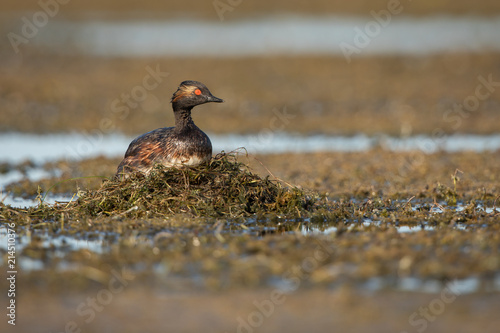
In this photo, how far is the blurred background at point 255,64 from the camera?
19156 millimetres

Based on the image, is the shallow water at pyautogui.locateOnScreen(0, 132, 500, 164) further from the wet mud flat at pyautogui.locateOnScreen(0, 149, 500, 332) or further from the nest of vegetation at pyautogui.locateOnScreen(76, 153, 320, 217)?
the nest of vegetation at pyautogui.locateOnScreen(76, 153, 320, 217)

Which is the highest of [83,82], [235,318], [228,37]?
[228,37]

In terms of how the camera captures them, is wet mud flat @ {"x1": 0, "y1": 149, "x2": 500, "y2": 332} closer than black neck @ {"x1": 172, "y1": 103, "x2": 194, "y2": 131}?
Yes

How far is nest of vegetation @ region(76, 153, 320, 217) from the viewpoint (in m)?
→ 9.45

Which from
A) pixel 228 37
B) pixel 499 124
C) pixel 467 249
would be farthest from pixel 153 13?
pixel 467 249

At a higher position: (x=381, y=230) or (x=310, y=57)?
(x=310, y=57)

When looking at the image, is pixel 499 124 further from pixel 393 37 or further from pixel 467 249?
pixel 393 37

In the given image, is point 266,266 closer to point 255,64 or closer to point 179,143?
point 179,143

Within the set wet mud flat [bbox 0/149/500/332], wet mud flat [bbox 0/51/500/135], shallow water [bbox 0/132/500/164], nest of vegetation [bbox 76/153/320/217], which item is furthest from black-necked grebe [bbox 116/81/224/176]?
wet mud flat [bbox 0/51/500/135]

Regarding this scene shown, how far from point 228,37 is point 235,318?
2769cm

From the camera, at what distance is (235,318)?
20.2 feet

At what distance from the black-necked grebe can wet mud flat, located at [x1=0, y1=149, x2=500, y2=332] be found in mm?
309

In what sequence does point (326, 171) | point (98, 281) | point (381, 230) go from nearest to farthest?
point (98, 281)
point (381, 230)
point (326, 171)

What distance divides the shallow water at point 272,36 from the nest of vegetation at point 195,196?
18.9 meters
